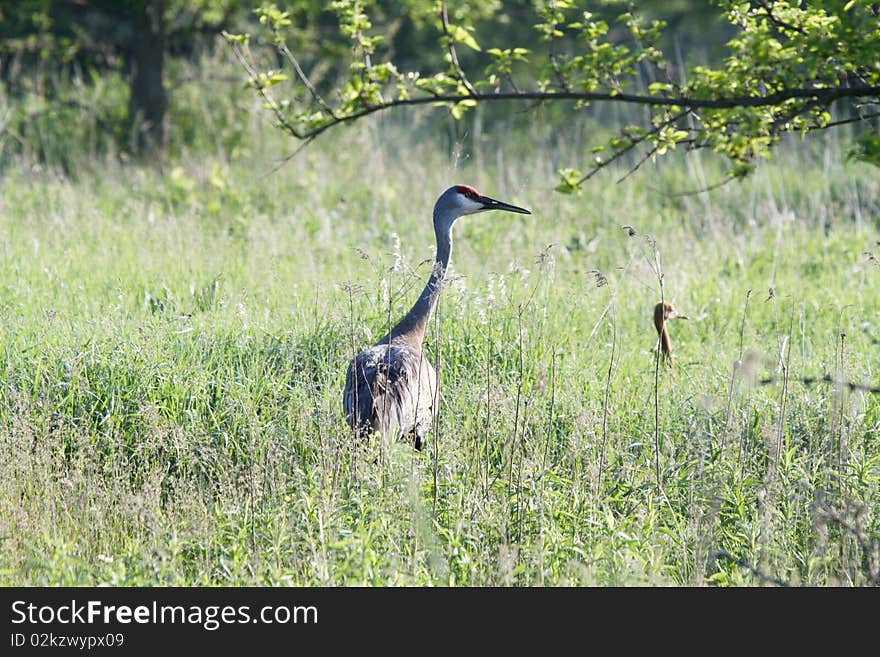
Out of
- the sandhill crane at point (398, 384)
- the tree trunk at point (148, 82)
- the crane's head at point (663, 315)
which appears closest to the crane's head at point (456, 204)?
Answer: the sandhill crane at point (398, 384)

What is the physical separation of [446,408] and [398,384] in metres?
0.41

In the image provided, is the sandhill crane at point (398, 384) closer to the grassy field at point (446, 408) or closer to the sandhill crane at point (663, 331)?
the grassy field at point (446, 408)

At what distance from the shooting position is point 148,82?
11805 mm

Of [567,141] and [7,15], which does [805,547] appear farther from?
[7,15]

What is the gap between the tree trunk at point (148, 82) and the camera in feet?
38.0

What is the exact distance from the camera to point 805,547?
471cm

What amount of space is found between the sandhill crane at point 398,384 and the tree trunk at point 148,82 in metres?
6.59

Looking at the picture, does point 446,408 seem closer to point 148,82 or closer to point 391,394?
point 391,394

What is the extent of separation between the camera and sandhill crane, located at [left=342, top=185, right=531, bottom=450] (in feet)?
16.9

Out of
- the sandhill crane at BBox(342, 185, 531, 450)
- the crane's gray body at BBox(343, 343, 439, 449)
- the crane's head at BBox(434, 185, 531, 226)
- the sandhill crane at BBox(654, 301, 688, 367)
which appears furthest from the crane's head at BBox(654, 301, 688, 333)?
the crane's gray body at BBox(343, 343, 439, 449)

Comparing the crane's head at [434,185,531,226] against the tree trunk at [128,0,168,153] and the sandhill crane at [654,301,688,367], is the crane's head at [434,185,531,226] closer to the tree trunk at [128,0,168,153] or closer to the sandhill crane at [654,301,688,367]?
the sandhill crane at [654,301,688,367]
